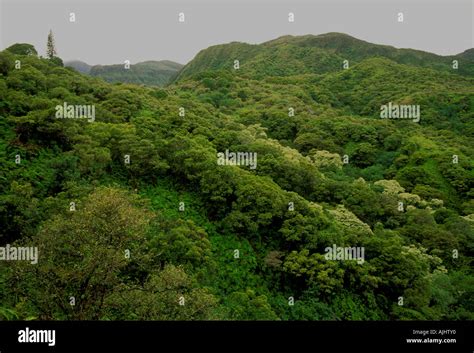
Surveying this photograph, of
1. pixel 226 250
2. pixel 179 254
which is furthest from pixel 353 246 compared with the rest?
pixel 179 254

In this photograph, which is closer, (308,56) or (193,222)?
(193,222)

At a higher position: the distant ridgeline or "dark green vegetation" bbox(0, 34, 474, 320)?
the distant ridgeline

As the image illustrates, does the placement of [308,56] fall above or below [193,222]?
above

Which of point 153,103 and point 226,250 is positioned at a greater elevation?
point 153,103

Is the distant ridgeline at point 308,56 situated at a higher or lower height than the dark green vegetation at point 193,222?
higher

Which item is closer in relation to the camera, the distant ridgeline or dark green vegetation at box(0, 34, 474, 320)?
dark green vegetation at box(0, 34, 474, 320)

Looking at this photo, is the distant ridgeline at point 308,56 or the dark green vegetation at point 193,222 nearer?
the dark green vegetation at point 193,222

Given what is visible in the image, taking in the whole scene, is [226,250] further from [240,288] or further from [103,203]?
[103,203]
